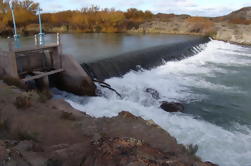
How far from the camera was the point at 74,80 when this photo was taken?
33.6ft

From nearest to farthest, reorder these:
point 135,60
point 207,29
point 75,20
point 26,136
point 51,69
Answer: point 26,136 → point 51,69 → point 135,60 → point 207,29 → point 75,20

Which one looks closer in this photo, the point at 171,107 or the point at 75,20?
the point at 171,107

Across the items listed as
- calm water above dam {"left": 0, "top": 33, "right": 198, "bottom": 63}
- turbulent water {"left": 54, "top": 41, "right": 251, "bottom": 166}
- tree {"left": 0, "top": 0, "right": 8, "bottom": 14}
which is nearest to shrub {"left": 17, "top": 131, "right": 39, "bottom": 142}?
turbulent water {"left": 54, "top": 41, "right": 251, "bottom": 166}

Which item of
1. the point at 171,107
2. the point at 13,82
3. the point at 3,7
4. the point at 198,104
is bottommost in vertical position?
the point at 198,104

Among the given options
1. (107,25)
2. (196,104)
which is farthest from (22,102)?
(107,25)

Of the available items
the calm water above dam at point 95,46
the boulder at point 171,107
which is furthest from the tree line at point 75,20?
the boulder at point 171,107

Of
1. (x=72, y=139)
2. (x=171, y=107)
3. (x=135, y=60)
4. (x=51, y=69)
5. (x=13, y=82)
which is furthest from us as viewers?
A: (x=135, y=60)

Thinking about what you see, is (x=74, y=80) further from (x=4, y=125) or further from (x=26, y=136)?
(x=26, y=136)

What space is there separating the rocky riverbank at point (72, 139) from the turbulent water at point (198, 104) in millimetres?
1980

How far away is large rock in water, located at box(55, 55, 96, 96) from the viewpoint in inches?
393

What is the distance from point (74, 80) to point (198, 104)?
562 cm

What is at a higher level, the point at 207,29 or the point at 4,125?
the point at 207,29

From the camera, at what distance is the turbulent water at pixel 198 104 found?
23.8 feet

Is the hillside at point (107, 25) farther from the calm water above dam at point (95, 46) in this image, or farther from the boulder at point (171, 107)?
the boulder at point (171, 107)
